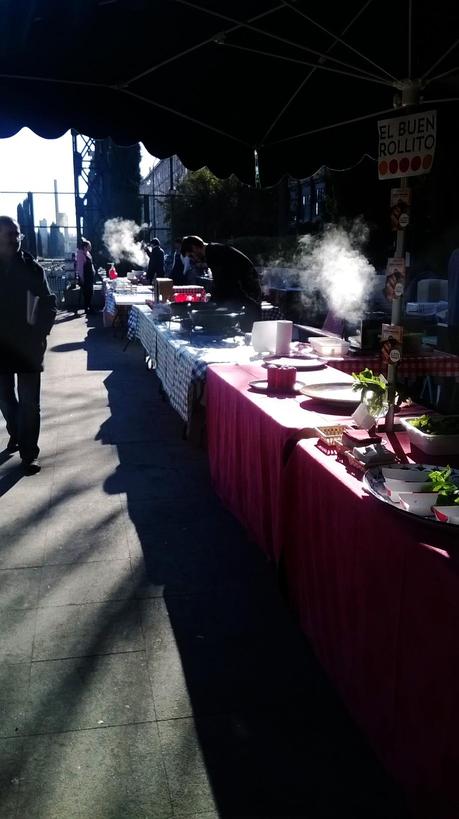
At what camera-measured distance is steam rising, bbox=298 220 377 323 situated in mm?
6492

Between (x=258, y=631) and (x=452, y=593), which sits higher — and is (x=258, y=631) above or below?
below

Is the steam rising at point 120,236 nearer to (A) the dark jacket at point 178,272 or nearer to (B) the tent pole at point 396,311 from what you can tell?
(A) the dark jacket at point 178,272

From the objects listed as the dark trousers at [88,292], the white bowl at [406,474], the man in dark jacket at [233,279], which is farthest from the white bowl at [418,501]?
the dark trousers at [88,292]

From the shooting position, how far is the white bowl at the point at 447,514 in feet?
5.35

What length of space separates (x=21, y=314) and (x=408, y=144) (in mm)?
3024

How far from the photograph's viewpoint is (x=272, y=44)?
3520 millimetres

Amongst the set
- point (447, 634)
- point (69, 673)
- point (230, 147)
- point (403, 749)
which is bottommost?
point (69, 673)

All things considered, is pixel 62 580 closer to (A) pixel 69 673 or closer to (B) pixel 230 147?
(A) pixel 69 673

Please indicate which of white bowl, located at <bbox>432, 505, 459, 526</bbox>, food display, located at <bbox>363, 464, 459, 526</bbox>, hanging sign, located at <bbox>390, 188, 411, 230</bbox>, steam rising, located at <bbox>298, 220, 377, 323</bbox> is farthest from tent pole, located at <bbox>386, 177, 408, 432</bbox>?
steam rising, located at <bbox>298, 220, 377, 323</bbox>

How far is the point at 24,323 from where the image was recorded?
180 inches

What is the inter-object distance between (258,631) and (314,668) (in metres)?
0.32

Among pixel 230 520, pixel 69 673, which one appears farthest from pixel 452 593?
pixel 230 520

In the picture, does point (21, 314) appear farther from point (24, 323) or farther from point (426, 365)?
point (426, 365)

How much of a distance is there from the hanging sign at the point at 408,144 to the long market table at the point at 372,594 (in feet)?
3.14
